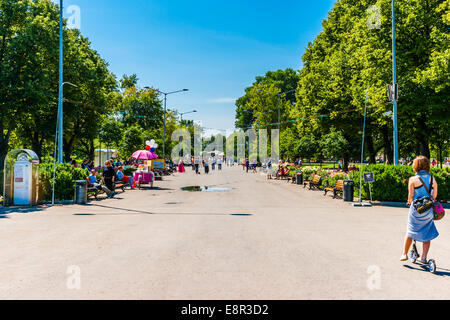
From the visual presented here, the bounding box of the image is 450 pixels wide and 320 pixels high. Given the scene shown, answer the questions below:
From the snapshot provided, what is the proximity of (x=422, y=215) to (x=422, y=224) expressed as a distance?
0.15 m

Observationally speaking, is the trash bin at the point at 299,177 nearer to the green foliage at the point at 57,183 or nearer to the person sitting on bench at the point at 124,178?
the person sitting on bench at the point at 124,178

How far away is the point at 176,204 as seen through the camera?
14602mm

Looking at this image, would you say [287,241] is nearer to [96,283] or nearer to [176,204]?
[96,283]

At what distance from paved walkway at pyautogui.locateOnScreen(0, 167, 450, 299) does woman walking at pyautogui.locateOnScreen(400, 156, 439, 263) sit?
0.46 metres

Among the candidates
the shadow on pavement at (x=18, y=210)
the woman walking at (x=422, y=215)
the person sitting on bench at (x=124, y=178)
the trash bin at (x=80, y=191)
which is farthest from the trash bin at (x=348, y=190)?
the person sitting on bench at (x=124, y=178)

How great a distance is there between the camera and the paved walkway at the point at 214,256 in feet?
15.6

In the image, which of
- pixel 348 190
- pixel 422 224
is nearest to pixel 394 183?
pixel 348 190

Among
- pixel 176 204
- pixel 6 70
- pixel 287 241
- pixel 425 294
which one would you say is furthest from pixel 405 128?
pixel 6 70

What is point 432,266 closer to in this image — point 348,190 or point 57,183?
point 348,190

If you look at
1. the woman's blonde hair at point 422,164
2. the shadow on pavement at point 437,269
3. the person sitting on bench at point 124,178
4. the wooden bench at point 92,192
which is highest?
the woman's blonde hair at point 422,164

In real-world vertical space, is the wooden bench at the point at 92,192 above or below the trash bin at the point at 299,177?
below

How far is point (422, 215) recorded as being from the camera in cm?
583

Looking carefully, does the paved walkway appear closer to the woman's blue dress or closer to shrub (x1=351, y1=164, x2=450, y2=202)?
the woman's blue dress

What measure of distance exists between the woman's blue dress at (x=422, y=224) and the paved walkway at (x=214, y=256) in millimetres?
527
